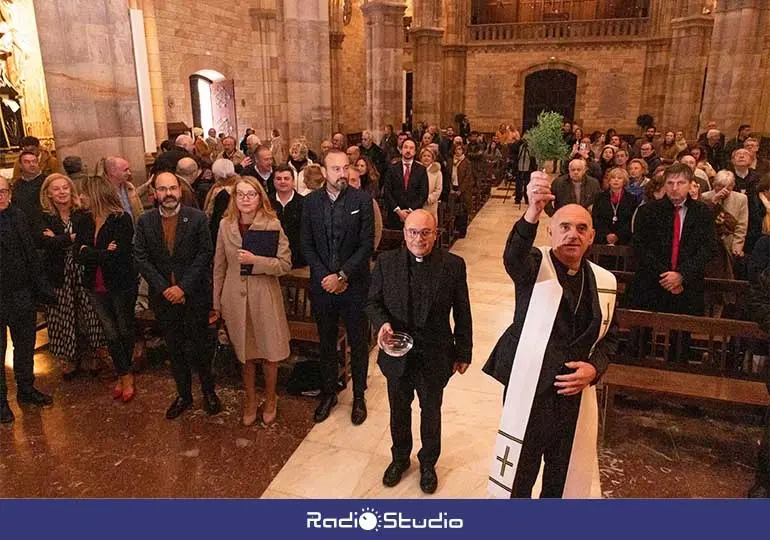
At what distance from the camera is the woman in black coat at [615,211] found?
589cm

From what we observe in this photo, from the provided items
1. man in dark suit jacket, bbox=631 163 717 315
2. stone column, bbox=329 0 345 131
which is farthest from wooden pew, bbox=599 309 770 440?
stone column, bbox=329 0 345 131

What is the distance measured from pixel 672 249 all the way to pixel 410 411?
242 centimetres

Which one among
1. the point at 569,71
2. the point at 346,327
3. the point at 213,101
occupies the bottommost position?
the point at 346,327

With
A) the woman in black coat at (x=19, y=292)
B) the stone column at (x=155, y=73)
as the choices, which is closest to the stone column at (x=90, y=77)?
the woman in black coat at (x=19, y=292)

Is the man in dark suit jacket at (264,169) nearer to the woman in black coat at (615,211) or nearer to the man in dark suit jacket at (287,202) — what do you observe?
the man in dark suit jacket at (287,202)

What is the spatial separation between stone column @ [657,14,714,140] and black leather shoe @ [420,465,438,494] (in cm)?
1669

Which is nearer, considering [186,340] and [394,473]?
[394,473]

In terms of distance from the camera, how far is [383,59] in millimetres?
13656

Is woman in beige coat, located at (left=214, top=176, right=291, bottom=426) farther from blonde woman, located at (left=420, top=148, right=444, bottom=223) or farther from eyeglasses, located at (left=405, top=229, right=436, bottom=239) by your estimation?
blonde woman, located at (left=420, top=148, right=444, bottom=223)

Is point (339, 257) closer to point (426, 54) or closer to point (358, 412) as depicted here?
point (358, 412)

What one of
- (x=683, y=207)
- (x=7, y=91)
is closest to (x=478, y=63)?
(x=7, y=91)

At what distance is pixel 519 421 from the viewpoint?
268 centimetres

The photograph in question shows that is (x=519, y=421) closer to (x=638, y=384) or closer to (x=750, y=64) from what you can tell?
(x=638, y=384)
